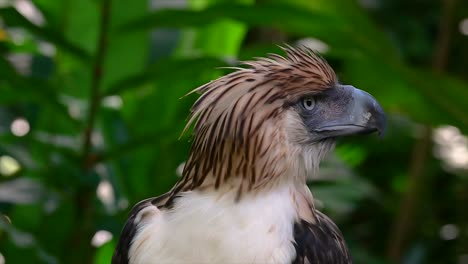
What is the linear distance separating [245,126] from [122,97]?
4.52 ft

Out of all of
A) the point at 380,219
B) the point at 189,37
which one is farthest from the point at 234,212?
the point at 380,219

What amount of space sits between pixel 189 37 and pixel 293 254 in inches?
67.6

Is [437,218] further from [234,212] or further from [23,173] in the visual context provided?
[234,212]

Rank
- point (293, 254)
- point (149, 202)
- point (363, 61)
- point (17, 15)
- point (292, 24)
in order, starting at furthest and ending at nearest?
point (363, 61) < point (292, 24) < point (17, 15) < point (149, 202) < point (293, 254)

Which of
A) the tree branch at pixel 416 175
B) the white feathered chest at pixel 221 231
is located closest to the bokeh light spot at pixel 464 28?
the tree branch at pixel 416 175

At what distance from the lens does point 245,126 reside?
70.7 inches

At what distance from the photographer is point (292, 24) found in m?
2.65

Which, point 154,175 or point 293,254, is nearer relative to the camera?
point 293,254

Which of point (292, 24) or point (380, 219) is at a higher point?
point (292, 24)

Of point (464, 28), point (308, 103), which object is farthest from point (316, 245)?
point (464, 28)

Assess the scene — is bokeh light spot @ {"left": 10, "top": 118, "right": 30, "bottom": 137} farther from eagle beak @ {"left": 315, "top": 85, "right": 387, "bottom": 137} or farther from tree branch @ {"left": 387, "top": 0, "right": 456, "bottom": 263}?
tree branch @ {"left": 387, "top": 0, "right": 456, "bottom": 263}

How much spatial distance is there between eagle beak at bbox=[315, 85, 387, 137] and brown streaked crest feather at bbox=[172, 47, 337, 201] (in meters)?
0.07

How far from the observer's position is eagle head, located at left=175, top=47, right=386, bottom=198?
179 centimetres

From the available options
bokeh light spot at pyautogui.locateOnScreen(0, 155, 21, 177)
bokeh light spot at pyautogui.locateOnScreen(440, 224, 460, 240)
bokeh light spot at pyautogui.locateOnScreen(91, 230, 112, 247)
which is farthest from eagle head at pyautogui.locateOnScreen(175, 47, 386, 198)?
bokeh light spot at pyautogui.locateOnScreen(440, 224, 460, 240)
